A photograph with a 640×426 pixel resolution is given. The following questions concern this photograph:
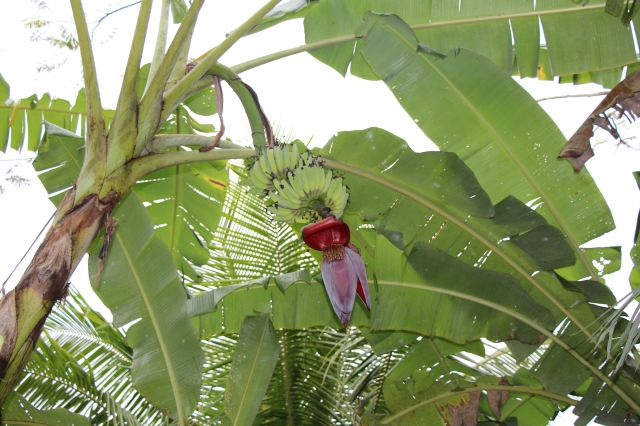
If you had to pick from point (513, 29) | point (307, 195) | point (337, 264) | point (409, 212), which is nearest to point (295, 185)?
point (307, 195)

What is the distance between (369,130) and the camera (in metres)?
1.85

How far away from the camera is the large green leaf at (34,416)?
1778mm

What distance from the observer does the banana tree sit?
1736 millimetres

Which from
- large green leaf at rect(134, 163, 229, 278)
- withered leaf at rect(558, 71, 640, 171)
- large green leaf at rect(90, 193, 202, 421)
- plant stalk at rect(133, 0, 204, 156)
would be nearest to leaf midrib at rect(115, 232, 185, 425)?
large green leaf at rect(90, 193, 202, 421)

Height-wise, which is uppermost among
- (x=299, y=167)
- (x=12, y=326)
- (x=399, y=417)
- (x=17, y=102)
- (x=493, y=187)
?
(x=17, y=102)

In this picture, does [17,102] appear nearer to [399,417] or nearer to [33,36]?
[33,36]

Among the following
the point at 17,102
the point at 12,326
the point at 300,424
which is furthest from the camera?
the point at 300,424

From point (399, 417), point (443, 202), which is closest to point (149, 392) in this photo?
point (399, 417)

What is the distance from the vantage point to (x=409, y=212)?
1.97 meters

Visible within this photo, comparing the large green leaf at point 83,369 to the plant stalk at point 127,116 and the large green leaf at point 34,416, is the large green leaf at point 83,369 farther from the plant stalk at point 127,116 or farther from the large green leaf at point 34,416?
the plant stalk at point 127,116

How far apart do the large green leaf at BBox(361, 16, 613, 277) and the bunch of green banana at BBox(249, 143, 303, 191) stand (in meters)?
0.58

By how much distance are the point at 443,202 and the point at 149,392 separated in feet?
2.99

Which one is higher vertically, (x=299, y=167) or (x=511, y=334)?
(x=299, y=167)

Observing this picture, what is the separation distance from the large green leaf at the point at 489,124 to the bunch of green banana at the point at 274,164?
0.58 metres
